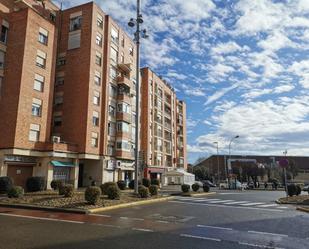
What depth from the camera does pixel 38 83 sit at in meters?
31.1

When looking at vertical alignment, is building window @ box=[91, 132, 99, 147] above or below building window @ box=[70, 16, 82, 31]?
below

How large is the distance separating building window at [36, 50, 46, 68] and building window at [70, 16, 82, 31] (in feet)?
25.6

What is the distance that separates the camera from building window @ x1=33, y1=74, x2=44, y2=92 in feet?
101

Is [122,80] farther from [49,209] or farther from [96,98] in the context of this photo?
[49,209]

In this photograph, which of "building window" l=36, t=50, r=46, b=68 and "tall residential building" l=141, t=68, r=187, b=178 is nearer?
"building window" l=36, t=50, r=46, b=68

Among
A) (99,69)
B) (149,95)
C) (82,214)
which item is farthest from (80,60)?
(82,214)

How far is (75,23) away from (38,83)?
11383mm

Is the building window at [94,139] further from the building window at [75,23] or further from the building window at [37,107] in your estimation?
the building window at [75,23]

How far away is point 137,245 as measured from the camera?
7.34 meters

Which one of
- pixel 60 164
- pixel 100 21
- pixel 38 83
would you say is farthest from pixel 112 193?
pixel 100 21

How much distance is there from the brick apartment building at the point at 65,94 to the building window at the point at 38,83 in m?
0.08

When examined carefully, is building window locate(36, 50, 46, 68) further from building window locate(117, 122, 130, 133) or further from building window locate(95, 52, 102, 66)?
building window locate(117, 122, 130, 133)

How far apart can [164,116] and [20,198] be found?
47393 millimetres

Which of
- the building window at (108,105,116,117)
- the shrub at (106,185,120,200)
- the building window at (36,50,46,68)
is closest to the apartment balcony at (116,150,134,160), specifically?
the building window at (108,105,116,117)
